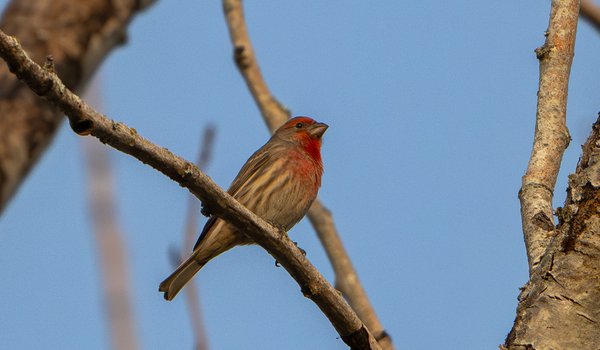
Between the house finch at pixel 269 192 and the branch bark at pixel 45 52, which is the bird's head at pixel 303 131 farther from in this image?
the branch bark at pixel 45 52

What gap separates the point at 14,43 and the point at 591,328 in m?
2.39

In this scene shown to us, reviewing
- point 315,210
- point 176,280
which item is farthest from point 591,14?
point 176,280

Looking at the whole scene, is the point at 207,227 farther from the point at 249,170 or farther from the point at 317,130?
the point at 317,130

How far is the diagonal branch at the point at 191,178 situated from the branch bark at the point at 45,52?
9.53 ft

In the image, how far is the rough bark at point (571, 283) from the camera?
379 centimetres

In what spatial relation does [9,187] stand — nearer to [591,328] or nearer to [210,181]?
[210,181]

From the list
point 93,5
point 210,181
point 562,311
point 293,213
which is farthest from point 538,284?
point 93,5

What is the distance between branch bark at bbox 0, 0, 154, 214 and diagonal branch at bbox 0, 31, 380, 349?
2.91 meters

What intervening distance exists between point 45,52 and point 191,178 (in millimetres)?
4095

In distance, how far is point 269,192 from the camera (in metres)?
7.85

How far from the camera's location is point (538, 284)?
4.00m

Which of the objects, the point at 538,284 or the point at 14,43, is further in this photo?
the point at 538,284

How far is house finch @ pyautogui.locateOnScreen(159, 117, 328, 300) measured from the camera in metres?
7.16

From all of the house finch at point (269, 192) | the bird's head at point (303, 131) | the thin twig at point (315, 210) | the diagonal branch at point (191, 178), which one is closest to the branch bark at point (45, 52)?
the thin twig at point (315, 210)
